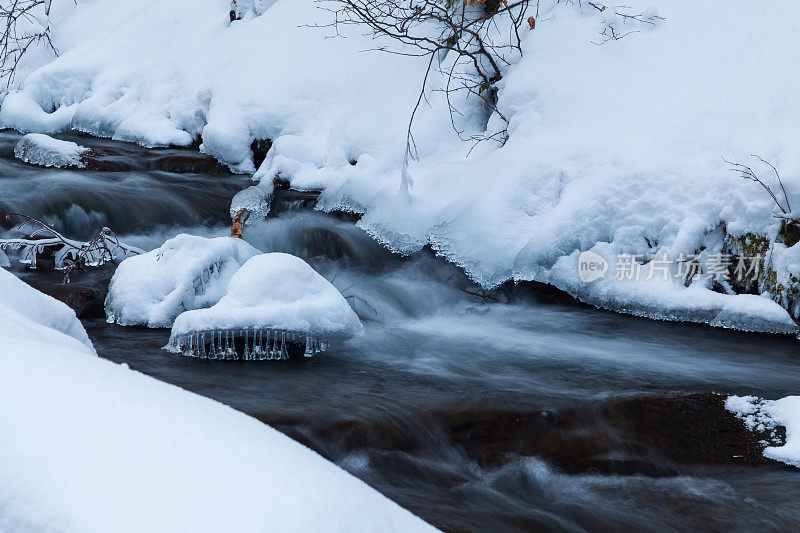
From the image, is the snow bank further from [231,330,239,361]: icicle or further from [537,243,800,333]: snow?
[537,243,800,333]: snow

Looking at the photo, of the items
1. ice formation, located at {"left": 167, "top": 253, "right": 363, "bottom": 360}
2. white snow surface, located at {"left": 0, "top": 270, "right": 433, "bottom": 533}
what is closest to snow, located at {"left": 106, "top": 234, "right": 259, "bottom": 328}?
ice formation, located at {"left": 167, "top": 253, "right": 363, "bottom": 360}

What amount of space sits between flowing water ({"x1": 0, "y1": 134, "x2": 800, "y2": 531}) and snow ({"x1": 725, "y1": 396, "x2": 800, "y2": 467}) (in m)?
0.06

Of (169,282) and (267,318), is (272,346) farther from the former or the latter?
(169,282)

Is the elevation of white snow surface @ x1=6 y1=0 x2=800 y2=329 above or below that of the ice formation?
above

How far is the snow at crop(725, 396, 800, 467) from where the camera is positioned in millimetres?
2318

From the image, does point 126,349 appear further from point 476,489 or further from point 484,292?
point 484,292

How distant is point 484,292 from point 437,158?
1.43m

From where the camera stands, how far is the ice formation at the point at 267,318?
316 cm

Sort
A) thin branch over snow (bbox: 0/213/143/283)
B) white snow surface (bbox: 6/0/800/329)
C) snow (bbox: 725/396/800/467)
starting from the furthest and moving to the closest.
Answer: thin branch over snow (bbox: 0/213/143/283) → white snow surface (bbox: 6/0/800/329) → snow (bbox: 725/396/800/467)

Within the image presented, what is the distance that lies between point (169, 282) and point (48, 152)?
335 cm

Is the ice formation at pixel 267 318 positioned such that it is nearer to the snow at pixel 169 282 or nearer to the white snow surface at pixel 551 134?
the snow at pixel 169 282

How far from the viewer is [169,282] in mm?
3822

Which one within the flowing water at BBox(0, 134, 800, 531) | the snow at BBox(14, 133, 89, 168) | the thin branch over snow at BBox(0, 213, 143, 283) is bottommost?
the flowing water at BBox(0, 134, 800, 531)

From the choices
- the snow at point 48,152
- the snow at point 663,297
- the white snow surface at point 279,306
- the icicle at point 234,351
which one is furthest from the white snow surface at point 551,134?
the icicle at point 234,351
